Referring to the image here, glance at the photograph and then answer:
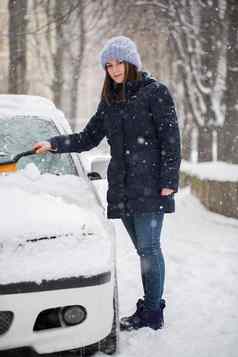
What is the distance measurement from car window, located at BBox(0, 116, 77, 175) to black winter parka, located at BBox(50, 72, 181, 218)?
62cm

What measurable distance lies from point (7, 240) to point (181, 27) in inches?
483

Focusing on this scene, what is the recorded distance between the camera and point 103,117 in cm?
392

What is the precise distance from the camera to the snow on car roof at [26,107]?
4.68 metres

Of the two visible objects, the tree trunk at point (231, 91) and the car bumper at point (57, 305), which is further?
the tree trunk at point (231, 91)

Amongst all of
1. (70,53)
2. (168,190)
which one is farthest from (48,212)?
(70,53)

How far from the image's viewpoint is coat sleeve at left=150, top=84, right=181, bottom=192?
3594mm

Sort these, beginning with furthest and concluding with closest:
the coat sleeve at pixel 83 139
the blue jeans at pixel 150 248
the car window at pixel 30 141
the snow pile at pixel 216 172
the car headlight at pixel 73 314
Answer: the snow pile at pixel 216 172
the car window at pixel 30 141
the coat sleeve at pixel 83 139
the blue jeans at pixel 150 248
the car headlight at pixel 73 314

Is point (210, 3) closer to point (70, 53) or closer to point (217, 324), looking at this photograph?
point (217, 324)

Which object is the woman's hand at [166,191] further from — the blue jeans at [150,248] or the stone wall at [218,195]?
the stone wall at [218,195]

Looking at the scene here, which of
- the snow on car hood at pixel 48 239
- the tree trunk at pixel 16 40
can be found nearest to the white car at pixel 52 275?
the snow on car hood at pixel 48 239

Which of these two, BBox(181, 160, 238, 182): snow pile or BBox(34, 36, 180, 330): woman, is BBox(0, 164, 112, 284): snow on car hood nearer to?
BBox(34, 36, 180, 330): woman

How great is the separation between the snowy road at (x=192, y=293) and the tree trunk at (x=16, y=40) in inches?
337

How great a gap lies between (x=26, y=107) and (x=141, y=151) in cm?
147

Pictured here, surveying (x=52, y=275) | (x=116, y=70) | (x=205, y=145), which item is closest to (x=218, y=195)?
(x=116, y=70)
